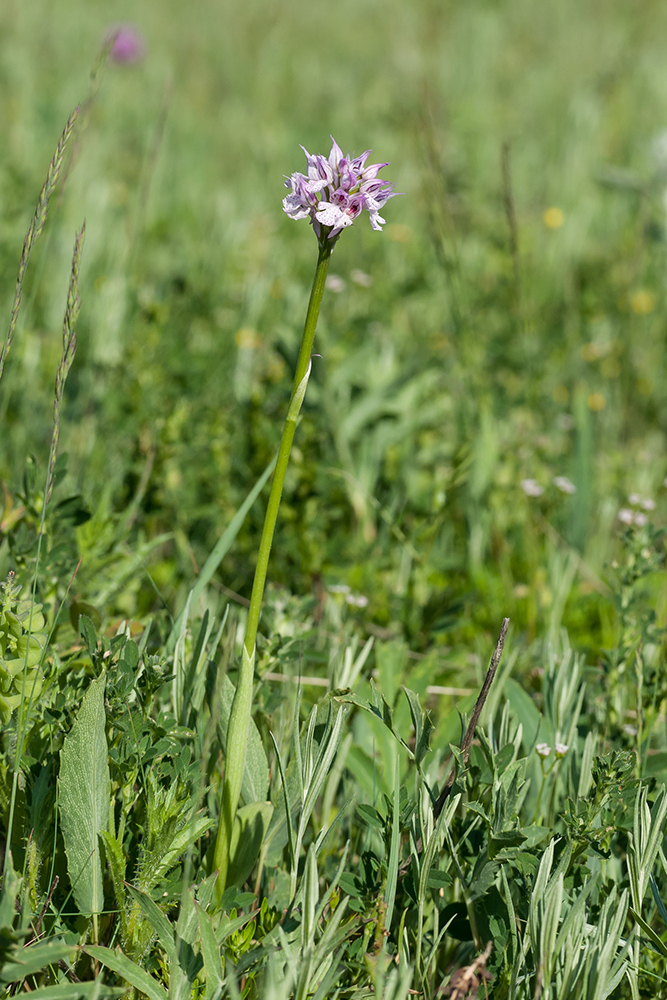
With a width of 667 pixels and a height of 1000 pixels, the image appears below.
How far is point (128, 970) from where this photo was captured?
39.1 inches

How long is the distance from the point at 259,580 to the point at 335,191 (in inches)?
17.9

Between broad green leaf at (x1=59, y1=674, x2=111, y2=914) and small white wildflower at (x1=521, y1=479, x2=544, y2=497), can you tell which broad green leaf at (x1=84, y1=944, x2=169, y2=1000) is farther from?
small white wildflower at (x1=521, y1=479, x2=544, y2=497)

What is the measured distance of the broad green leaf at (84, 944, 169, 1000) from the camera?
3.24 feet

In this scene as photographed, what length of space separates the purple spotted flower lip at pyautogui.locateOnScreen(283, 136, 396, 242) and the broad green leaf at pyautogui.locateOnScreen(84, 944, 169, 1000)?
0.84 metres

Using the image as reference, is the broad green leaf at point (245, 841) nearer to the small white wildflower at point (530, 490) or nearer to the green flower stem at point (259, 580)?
the green flower stem at point (259, 580)

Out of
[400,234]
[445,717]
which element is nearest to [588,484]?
[445,717]

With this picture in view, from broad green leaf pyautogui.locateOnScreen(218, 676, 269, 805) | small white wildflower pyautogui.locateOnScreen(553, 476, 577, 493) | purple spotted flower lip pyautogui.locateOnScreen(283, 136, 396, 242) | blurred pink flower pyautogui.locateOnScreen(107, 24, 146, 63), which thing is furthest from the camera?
blurred pink flower pyautogui.locateOnScreen(107, 24, 146, 63)

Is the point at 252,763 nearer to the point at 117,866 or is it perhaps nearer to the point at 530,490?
the point at 117,866

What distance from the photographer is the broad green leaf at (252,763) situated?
1223mm

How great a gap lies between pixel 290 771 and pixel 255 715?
0.76ft

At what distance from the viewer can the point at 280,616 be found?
159 centimetres

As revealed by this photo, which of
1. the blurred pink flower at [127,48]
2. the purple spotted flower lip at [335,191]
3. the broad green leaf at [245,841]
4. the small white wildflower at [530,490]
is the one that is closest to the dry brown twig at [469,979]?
the broad green leaf at [245,841]

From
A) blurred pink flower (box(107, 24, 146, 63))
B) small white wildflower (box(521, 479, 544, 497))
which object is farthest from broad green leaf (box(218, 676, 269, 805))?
blurred pink flower (box(107, 24, 146, 63))

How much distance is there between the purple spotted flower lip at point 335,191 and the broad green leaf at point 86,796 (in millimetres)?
612
